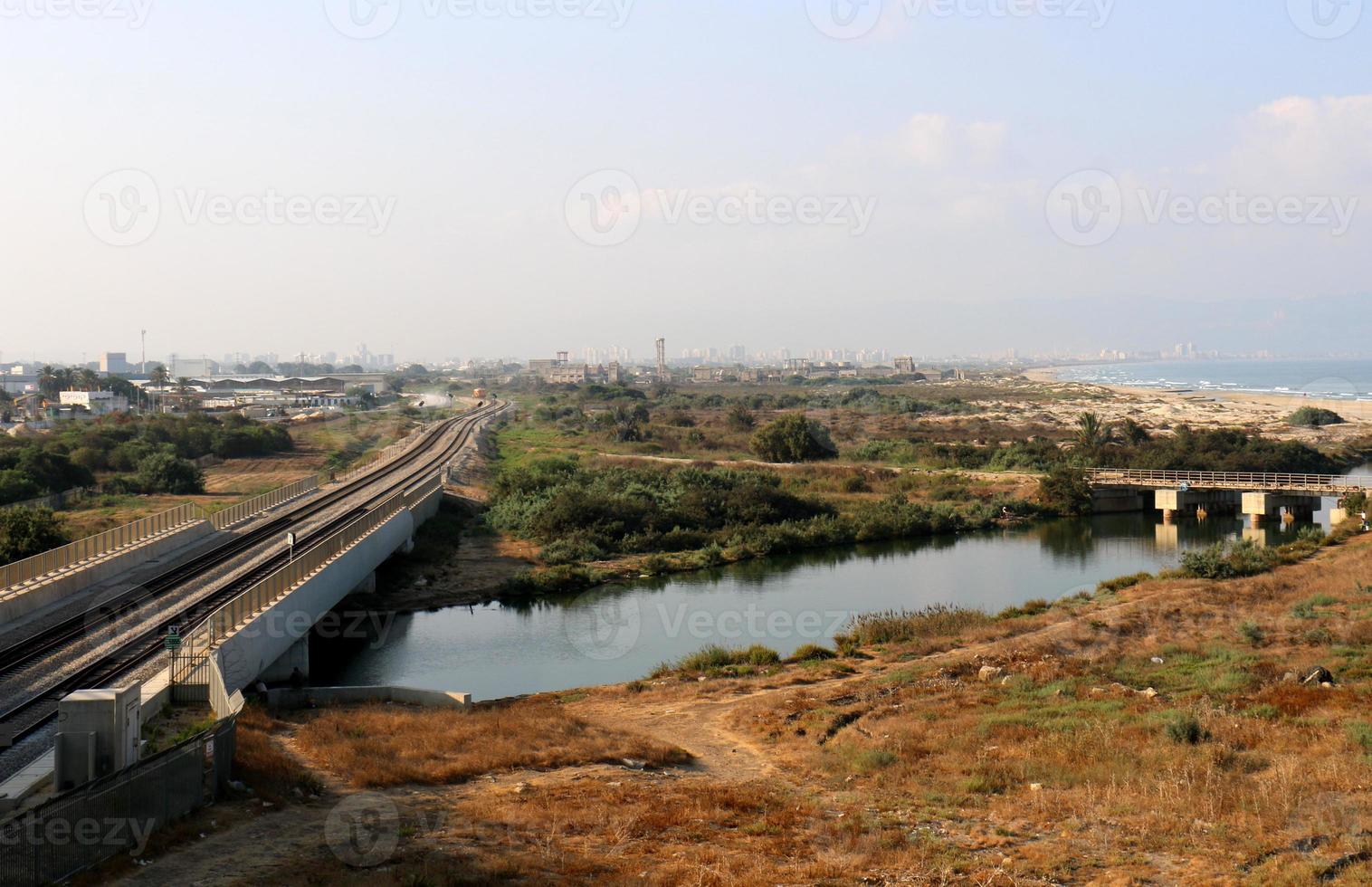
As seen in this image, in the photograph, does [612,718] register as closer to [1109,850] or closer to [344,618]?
[1109,850]

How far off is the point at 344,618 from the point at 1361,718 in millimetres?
24597

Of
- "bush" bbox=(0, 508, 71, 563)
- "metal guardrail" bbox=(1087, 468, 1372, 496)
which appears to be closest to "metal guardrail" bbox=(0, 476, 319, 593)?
"bush" bbox=(0, 508, 71, 563)

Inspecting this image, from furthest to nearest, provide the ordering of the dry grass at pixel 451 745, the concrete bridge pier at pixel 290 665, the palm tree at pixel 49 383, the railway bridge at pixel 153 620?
the palm tree at pixel 49 383, the concrete bridge pier at pixel 290 665, the dry grass at pixel 451 745, the railway bridge at pixel 153 620

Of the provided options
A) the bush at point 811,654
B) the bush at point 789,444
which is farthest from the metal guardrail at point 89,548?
the bush at point 789,444

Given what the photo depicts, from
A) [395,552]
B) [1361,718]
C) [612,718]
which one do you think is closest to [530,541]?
[395,552]

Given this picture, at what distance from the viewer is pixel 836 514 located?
49.4 m

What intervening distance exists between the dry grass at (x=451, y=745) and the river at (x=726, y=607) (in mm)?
5187

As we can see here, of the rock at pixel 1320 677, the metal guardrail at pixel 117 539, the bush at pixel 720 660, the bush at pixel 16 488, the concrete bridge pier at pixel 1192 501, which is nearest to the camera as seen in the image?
the rock at pixel 1320 677

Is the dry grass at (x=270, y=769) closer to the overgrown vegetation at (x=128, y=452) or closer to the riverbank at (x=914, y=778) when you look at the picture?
the riverbank at (x=914, y=778)

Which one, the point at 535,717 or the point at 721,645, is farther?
the point at 721,645

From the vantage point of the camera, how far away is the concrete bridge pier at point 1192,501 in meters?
51.1

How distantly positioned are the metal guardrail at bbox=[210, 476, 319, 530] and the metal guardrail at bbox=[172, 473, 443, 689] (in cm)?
727

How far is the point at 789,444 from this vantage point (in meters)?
68.8

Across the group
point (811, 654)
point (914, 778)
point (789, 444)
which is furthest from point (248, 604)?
point (789, 444)
